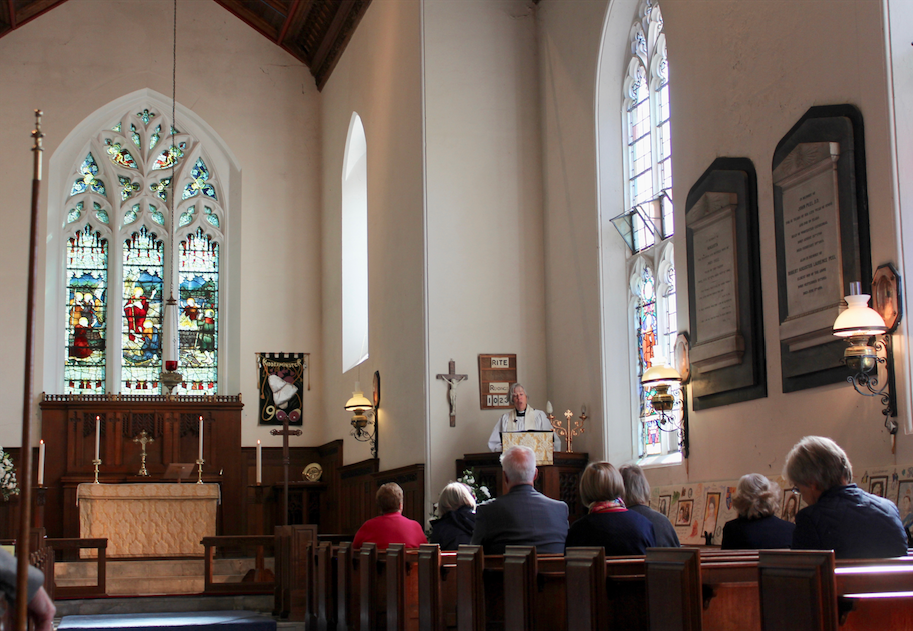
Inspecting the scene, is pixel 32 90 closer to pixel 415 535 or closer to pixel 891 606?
pixel 415 535

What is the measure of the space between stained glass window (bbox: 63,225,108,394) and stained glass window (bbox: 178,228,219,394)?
108 cm

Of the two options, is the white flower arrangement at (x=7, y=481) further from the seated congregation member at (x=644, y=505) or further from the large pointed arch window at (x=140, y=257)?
the seated congregation member at (x=644, y=505)

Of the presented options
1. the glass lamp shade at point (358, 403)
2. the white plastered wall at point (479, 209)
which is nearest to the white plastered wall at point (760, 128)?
the white plastered wall at point (479, 209)

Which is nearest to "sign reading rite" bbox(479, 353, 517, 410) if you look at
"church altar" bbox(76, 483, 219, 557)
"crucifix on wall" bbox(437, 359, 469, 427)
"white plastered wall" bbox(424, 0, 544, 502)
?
"white plastered wall" bbox(424, 0, 544, 502)

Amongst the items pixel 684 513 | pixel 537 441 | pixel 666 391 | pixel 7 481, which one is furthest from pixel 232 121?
pixel 684 513

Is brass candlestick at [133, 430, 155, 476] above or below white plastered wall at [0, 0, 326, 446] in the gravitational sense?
below

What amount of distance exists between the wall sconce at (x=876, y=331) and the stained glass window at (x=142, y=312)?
11257 millimetres

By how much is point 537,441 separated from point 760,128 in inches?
129

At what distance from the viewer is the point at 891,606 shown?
2.90m

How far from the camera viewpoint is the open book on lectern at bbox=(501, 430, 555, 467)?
8.67m

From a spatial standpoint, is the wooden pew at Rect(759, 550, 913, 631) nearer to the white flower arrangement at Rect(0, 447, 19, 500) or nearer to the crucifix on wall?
the crucifix on wall

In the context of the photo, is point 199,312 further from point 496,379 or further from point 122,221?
point 496,379

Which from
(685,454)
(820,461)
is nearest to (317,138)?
(685,454)

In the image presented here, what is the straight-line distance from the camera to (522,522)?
4.52m
